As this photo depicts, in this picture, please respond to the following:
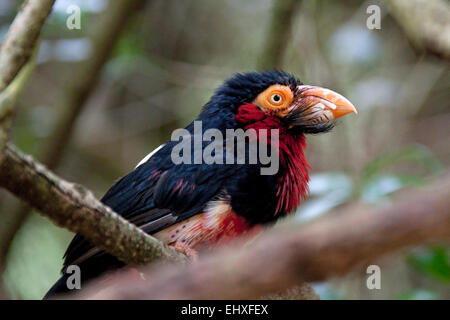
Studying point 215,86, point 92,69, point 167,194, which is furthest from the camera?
point 215,86

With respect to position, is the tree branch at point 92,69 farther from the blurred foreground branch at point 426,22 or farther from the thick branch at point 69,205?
the thick branch at point 69,205

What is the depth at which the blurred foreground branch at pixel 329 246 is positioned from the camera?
707 millimetres

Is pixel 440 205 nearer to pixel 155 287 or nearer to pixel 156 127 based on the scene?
pixel 155 287

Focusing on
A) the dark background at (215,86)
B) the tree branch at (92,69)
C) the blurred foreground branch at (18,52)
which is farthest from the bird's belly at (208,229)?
the tree branch at (92,69)

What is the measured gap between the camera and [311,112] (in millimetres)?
2598

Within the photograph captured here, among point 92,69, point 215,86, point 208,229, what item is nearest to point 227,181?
point 208,229

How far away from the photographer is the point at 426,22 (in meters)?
2.21

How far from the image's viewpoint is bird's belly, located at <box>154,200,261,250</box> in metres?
2.22

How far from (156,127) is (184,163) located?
110 inches

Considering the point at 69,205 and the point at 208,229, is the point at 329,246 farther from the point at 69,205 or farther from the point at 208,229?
the point at 208,229

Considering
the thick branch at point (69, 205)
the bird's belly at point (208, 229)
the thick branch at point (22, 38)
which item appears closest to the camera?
the thick branch at point (69, 205)

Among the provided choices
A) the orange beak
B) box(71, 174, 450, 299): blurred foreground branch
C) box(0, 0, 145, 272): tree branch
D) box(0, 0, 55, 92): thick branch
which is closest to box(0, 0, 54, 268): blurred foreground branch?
box(0, 0, 55, 92): thick branch

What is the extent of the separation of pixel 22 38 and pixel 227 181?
1.03 m
